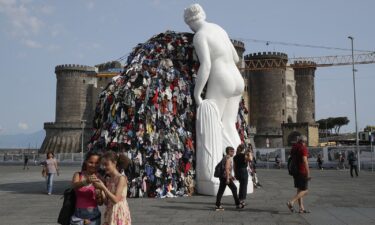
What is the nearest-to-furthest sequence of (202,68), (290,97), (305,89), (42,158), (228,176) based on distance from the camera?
1. (228,176)
2. (202,68)
3. (42,158)
4. (290,97)
5. (305,89)

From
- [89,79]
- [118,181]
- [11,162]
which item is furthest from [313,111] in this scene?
[118,181]

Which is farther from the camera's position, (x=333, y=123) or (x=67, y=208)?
(x=333, y=123)

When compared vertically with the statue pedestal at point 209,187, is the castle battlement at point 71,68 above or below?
above

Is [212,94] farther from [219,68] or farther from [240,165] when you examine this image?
[240,165]

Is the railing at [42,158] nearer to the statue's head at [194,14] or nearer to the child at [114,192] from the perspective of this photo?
the statue's head at [194,14]

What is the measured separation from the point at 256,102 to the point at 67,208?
76784 mm

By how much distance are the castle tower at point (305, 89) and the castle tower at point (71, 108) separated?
129ft

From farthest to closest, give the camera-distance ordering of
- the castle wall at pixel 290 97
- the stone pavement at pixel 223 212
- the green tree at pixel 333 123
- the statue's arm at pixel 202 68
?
the green tree at pixel 333 123 < the castle wall at pixel 290 97 < the statue's arm at pixel 202 68 < the stone pavement at pixel 223 212

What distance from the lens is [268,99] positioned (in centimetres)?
7950

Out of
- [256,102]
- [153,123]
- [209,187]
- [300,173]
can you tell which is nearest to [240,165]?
[300,173]

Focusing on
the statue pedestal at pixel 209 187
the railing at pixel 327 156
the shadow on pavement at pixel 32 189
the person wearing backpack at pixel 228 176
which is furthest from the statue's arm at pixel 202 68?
the railing at pixel 327 156

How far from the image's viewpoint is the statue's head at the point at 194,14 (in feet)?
46.5

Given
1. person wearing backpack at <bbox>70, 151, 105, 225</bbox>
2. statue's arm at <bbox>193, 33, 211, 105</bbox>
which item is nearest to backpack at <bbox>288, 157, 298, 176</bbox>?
statue's arm at <bbox>193, 33, 211, 105</bbox>

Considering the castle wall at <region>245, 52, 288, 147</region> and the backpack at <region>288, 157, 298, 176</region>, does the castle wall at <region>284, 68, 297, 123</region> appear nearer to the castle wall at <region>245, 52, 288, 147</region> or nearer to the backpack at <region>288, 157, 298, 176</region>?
the castle wall at <region>245, 52, 288, 147</region>
